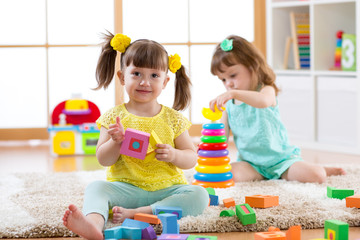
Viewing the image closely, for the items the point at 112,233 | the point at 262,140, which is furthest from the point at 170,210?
the point at 262,140

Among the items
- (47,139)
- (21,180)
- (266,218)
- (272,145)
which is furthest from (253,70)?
(47,139)

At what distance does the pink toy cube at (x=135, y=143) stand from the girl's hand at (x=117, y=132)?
0.01 metres

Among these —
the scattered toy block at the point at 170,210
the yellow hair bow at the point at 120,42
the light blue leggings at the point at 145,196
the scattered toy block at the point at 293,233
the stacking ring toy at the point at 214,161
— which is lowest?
the scattered toy block at the point at 293,233

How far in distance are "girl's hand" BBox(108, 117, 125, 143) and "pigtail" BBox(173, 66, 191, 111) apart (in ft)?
1.02

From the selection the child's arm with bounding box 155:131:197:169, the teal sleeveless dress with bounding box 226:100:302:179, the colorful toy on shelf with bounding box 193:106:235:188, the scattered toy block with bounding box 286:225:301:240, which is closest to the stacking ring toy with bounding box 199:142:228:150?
the colorful toy on shelf with bounding box 193:106:235:188

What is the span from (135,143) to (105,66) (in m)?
0.33

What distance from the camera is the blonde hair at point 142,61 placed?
61.9 inches

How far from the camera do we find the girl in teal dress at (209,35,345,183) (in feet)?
6.90

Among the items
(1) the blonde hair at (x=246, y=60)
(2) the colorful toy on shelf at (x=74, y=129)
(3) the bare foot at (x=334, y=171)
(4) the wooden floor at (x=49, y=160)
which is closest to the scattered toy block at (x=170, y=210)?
(1) the blonde hair at (x=246, y=60)

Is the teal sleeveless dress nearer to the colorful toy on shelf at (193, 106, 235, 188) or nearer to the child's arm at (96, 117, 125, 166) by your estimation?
the colorful toy on shelf at (193, 106, 235, 188)

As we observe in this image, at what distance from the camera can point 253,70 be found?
2.13 metres

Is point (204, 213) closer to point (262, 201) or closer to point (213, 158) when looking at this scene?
point (262, 201)

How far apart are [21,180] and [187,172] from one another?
0.65 m

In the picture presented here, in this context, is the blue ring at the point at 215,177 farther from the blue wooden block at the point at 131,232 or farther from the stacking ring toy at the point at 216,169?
the blue wooden block at the point at 131,232
